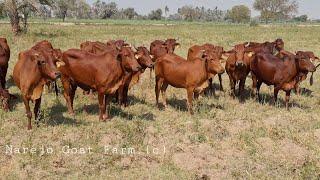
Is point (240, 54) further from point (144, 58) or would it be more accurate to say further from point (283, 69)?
point (144, 58)

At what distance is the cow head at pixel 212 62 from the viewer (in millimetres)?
9711

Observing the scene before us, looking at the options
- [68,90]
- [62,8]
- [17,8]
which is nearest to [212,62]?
[68,90]

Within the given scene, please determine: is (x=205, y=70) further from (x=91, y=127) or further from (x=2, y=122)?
(x=2, y=122)

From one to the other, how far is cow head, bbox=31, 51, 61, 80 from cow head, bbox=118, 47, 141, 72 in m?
1.59

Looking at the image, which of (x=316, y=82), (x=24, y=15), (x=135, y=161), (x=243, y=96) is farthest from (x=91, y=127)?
(x=24, y=15)

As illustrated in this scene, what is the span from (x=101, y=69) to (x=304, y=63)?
16.1 feet

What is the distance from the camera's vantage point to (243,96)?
39.4 feet

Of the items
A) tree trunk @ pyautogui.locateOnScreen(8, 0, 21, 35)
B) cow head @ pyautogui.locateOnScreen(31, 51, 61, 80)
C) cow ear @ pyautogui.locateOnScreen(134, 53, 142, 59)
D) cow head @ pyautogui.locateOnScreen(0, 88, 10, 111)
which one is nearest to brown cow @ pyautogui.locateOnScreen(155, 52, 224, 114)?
cow ear @ pyautogui.locateOnScreen(134, 53, 142, 59)

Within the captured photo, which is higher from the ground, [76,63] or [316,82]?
[76,63]

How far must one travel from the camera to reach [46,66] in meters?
7.93

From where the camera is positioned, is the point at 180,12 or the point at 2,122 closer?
the point at 2,122

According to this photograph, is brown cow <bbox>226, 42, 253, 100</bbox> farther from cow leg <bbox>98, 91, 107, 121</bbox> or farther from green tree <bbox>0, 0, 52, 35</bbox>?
green tree <bbox>0, 0, 52, 35</bbox>

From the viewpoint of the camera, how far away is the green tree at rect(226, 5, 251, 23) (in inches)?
4638

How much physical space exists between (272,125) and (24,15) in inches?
843
